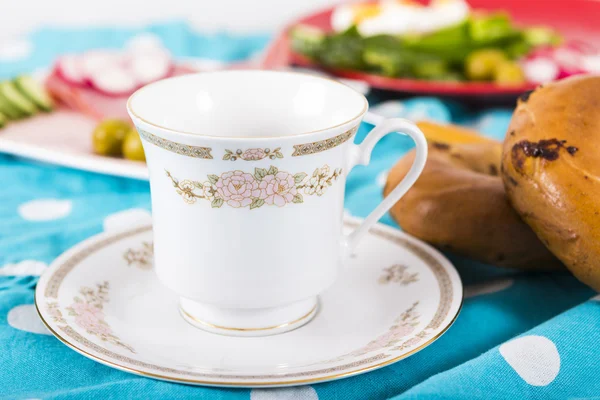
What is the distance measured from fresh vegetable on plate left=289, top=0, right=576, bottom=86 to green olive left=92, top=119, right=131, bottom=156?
0.50 metres

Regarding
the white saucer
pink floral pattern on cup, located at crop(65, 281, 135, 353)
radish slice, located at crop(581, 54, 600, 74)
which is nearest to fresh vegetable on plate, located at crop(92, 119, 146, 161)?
the white saucer

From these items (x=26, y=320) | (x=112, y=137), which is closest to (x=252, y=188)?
(x=26, y=320)

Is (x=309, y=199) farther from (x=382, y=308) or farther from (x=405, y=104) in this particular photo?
(x=405, y=104)

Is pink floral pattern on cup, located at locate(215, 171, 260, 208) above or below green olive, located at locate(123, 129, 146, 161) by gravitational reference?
above

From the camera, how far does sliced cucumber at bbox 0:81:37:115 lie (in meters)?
1.29

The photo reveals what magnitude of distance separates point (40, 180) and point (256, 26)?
1610 mm

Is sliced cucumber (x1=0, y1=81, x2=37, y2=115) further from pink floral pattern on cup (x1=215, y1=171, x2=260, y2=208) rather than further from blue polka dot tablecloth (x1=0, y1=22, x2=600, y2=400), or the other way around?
pink floral pattern on cup (x1=215, y1=171, x2=260, y2=208)

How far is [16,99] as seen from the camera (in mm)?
1295

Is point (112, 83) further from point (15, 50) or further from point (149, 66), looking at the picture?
point (15, 50)

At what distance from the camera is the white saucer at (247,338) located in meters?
0.54

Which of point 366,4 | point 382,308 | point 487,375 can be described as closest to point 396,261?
point 382,308

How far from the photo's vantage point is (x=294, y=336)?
62 cm

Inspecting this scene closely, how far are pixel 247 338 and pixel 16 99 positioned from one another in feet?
2.82

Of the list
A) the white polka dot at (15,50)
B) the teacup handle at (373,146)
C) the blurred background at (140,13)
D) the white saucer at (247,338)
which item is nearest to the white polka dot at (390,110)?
the white saucer at (247,338)
